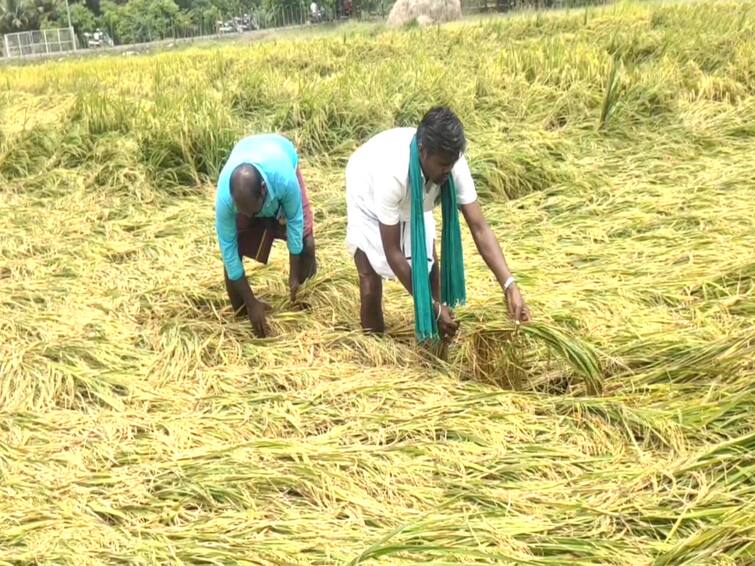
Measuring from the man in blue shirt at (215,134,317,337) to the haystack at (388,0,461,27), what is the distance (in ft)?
48.6

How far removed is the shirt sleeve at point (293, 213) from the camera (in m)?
2.89

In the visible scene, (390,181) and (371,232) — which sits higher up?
(390,181)

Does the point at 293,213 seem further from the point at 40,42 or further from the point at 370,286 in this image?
the point at 40,42

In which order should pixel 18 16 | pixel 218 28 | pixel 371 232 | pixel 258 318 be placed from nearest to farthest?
1. pixel 371 232
2. pixel 258 318
3. pixel 218 28
4. pixel 18 16

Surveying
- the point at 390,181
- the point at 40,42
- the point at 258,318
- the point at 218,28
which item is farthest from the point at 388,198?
the point at 40,42

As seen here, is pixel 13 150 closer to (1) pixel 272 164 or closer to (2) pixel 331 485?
(1) pixel 272 164

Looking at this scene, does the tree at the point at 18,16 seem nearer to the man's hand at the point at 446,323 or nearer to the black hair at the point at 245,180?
the black hair at the point at 245,180

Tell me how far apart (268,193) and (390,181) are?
22.2 inches

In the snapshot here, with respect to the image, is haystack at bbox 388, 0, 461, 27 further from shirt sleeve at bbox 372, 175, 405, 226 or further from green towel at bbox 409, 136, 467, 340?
shirt sleeve at bbox 372, 175, 405, 226

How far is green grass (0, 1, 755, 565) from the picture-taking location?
1929 millimetres

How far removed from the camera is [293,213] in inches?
117

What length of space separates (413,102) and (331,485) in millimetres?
4317

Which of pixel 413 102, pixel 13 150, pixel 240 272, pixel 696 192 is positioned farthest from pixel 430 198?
pixel 13 150

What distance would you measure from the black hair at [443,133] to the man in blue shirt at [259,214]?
68 cm
